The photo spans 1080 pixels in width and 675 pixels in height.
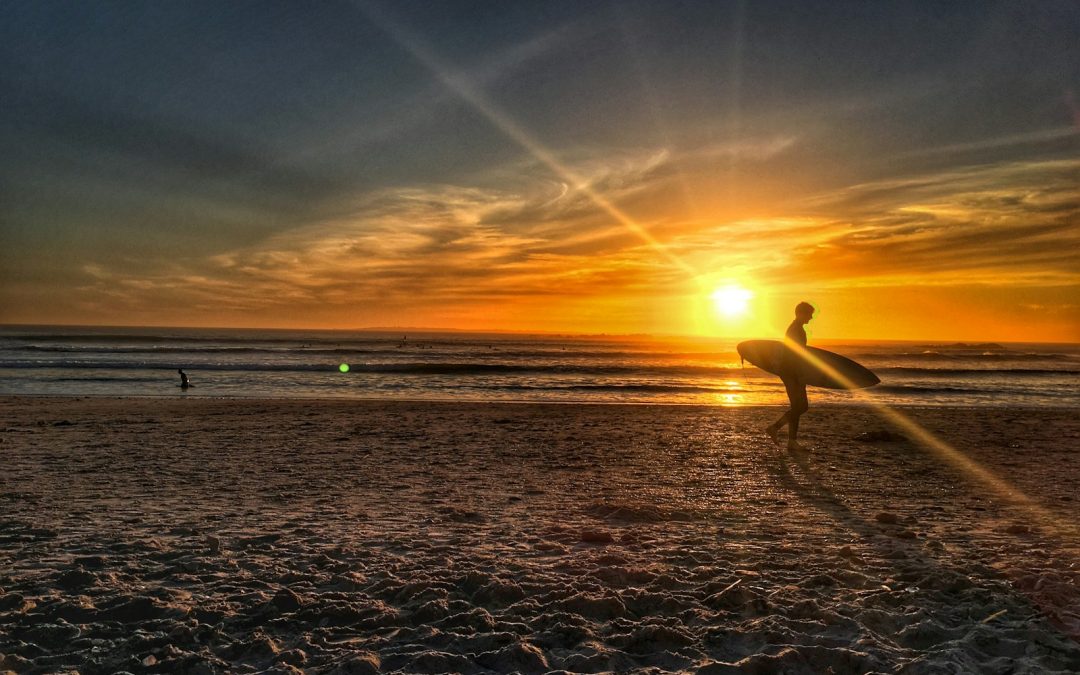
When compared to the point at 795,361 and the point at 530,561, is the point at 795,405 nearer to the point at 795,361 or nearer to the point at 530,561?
the point at 795,361

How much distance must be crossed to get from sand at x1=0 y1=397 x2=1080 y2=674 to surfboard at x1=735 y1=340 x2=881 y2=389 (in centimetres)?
162

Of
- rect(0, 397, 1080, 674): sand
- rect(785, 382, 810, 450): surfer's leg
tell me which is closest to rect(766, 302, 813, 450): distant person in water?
rect(785, 382, 810, 450): surfer's leg

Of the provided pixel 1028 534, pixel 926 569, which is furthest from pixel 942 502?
pixel 926 569

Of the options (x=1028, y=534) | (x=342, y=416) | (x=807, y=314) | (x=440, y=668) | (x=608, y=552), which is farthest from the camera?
(x=342, y=416)

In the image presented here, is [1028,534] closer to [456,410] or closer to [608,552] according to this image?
[608,552]

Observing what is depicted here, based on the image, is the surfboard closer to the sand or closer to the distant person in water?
the distant person in water

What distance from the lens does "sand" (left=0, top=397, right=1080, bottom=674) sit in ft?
13.0

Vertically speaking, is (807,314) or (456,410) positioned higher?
(807,314)

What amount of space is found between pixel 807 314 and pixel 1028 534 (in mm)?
5239

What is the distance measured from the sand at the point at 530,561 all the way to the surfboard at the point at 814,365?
1.62 m

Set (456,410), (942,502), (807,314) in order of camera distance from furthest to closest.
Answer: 1. (456,410)
2. (807,314)
3. (942,502)

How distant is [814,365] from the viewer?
12.1 m

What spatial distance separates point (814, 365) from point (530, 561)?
8.52 metres

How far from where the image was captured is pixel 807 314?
11.2m
